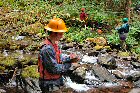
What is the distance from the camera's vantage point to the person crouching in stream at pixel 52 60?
441cm

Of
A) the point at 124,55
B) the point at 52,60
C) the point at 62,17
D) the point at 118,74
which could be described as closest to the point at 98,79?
the point at 118,74

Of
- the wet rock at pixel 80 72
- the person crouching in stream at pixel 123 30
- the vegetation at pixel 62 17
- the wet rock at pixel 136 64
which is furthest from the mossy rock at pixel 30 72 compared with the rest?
the person crouching in stream at pixel 123 30

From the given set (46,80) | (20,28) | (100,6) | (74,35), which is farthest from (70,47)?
(46,80)

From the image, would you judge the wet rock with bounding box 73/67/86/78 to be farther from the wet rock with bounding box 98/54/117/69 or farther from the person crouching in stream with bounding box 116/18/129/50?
the person crouching in stream with bounding box 116/18/129/50

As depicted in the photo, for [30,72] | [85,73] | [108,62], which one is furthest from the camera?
[108,62]

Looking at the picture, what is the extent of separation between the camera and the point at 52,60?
4398 mm

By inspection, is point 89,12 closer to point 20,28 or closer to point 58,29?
point 20,28

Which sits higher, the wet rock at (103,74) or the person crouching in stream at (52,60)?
the person crouching in stream at (52,60)

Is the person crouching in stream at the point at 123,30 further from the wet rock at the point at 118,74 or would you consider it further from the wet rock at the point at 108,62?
the wet rock at the point at 118,74

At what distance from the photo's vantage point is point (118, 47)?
14344 millimetres

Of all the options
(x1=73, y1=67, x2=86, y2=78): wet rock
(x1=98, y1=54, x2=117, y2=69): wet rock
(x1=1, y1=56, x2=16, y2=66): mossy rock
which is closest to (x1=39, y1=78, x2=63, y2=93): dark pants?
(x1=1, y1=56, x2=16, y2=66): mossy rock

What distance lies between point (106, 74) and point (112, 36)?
4.73m

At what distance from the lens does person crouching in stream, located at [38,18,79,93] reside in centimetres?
441

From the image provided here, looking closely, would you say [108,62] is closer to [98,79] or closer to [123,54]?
[98,79]
